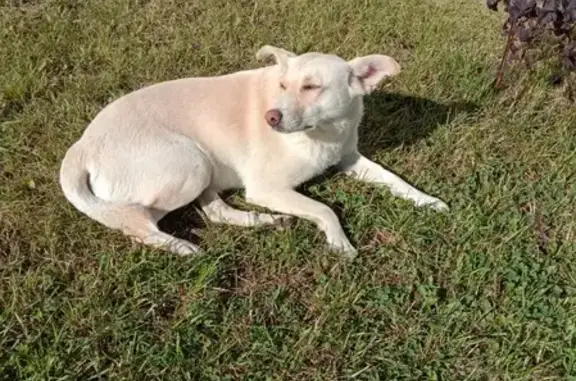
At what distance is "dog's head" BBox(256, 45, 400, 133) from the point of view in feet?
11.3

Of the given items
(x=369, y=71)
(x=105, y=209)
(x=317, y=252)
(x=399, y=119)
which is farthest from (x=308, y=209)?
(x=399, y=119)

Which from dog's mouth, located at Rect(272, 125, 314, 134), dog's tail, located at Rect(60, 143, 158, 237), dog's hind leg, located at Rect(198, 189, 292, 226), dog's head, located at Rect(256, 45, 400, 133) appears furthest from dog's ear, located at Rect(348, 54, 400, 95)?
dog's tail, located at Rect(60, 143, 158, 237)

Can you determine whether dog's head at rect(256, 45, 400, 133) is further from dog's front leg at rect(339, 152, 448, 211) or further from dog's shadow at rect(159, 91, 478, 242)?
dog's shadow at rect(159, 91, 478, 242)

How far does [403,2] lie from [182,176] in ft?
9.46

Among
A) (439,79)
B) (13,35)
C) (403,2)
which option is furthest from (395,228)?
(13,35)

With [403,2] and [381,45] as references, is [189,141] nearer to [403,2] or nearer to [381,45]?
[381,45]

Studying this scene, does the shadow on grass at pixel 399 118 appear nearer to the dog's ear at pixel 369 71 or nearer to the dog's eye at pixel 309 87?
the dog's ear at pixel 369 71

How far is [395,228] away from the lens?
3602mm

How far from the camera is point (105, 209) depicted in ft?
11.0

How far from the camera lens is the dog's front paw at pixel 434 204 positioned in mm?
3717

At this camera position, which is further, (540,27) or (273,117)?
(540,27)

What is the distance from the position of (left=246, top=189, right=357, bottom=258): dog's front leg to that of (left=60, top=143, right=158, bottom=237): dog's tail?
0.62m

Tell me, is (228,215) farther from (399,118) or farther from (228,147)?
(399,118)

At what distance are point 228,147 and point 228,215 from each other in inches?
14.1
